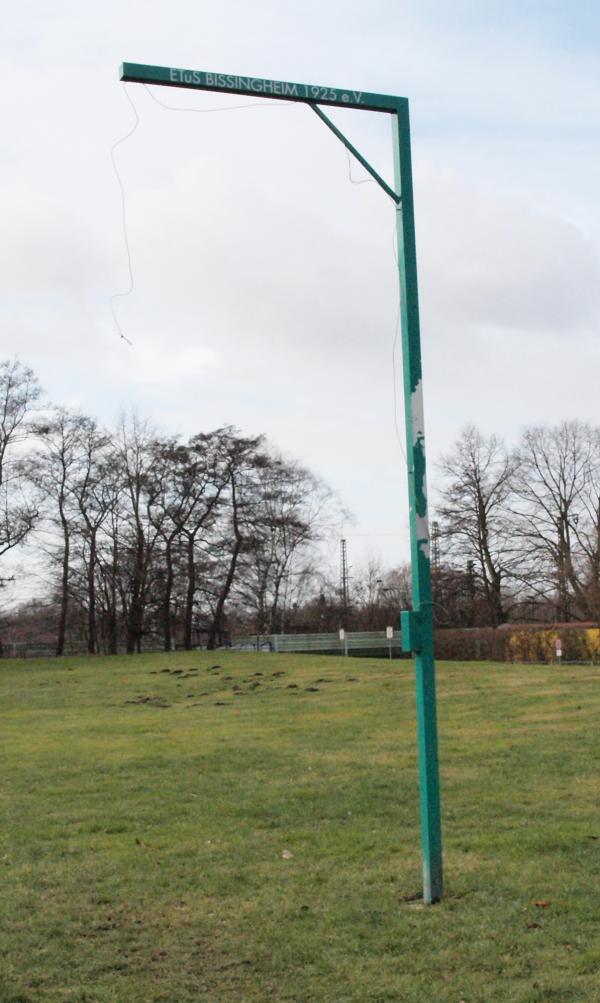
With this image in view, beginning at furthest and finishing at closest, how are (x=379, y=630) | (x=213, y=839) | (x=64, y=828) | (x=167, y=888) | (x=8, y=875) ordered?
(x=379, y=630) → (x=64, y=828) → (x=213, y=839) → (x=8, y=875) → (x=167, y=888)

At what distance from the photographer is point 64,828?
915 centimetres

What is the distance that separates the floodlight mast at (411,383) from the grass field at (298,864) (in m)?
0.63

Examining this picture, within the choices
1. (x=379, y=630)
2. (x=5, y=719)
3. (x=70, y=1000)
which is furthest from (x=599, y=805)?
(x=379, y=630)

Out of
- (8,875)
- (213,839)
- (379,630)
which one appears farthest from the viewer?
(379,630)

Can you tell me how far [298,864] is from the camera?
7.52m

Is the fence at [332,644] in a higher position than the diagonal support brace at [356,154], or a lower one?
lower

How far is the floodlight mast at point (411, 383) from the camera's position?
21.2ft

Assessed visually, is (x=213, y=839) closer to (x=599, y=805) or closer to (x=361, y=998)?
(x=599, y=805)

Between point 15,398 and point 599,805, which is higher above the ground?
point 15,398

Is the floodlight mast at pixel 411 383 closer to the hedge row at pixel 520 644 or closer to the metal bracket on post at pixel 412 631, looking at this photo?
the metal bracket on post at pixel 412 631

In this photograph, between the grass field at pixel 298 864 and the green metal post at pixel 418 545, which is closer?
the grass field at pixel 298 864

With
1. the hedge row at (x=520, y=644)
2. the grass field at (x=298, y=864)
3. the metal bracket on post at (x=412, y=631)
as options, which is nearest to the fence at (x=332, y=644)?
the hedge row at (x=520, y=644)

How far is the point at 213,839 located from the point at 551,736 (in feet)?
22.6

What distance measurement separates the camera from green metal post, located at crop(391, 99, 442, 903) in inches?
253
